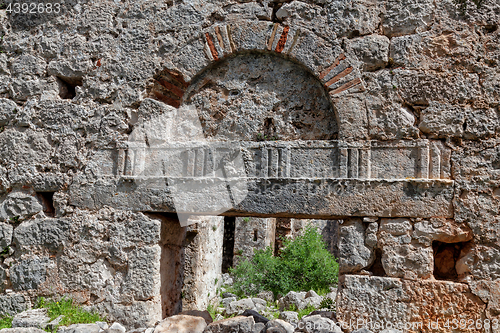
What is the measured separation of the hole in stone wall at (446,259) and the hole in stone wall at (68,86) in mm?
3638

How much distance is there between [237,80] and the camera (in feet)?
13.0

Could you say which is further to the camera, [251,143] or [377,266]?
[251,143]

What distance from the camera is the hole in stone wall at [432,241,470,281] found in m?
3.40

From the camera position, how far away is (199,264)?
6.20 meters

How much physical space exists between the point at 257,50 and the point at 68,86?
2.00 meters

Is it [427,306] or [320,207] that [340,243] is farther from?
[427,306]

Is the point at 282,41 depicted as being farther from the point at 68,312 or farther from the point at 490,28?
the point at 68,312

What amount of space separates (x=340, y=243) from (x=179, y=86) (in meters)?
2.05

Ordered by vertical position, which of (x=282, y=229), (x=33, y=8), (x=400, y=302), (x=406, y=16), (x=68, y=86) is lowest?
(x=400, y=302)

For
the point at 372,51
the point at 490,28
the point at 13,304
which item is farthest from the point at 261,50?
the point at 13,304

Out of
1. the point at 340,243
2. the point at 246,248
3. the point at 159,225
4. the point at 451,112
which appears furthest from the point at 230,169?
the point at 246,248

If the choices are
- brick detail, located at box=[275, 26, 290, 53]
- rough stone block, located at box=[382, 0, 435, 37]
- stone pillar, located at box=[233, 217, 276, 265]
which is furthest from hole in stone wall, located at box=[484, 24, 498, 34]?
stone pillar, located at box=[233, 217, 276, 265]

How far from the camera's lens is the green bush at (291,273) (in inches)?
318

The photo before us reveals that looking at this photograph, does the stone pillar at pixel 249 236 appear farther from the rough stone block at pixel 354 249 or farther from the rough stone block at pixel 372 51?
the rough stone block at pixel 372 51
